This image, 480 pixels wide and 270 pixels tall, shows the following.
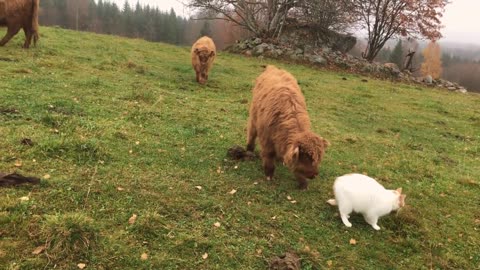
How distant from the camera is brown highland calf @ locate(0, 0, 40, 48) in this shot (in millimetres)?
12776

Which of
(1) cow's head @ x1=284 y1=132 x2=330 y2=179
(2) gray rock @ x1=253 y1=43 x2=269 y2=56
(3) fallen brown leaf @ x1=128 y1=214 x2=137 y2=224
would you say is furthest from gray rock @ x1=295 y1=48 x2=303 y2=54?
(3) fallen brown leaf @ x1=128 y1=214 x2=137 y2=224

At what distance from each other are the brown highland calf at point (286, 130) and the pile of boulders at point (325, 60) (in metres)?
17.6

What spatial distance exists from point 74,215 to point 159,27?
267 ft

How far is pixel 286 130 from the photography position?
627 centimetres

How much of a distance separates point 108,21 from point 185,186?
291ft

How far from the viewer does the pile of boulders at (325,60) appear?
2434 cm

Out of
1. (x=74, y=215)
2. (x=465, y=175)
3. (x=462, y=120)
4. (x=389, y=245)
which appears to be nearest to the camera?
(x=74, y=215)

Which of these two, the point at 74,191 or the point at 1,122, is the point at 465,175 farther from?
the point at 1,122

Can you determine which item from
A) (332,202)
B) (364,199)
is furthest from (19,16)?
(364,199)

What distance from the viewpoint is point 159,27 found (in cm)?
8131

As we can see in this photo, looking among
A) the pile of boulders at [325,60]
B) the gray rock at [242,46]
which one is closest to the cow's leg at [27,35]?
the pile of boulders at [325,60]

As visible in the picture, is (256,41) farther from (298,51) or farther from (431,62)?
(431,62)

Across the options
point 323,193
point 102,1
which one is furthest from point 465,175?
point 102,1

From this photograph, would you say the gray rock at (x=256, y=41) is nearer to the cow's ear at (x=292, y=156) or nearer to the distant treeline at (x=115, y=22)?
the cow's ear at (x=292, y=156)
